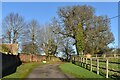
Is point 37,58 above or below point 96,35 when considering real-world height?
below

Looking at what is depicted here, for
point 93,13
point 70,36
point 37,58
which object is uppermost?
point 93,13

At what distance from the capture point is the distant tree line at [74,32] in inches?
2343

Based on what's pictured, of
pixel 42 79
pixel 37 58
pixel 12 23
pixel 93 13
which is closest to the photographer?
pixel 42 79

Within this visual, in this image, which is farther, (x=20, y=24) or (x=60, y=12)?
(x=20, y=24)

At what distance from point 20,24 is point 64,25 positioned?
13.1 metres

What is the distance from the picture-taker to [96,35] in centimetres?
6088

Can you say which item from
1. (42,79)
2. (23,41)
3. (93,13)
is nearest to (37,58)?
(23,41)

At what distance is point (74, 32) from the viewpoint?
6028 cm

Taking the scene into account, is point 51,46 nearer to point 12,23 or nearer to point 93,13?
point 12,23

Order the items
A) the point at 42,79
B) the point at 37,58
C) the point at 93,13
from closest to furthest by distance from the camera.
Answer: the point at 42,79
the point at 93,13
the point at 37,58

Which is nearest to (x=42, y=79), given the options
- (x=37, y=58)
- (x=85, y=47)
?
(x=85, y=47)

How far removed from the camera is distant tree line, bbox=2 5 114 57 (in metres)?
59.5

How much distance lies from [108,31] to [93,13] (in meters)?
6.39

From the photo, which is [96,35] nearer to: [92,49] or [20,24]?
[92,49]
